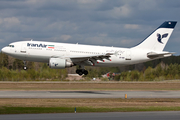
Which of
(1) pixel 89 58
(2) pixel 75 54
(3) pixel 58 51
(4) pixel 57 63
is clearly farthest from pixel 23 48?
(1) pixel 89 58

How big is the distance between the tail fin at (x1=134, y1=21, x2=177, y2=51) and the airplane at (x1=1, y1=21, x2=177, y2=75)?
0.74 meters

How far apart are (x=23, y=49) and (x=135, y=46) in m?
19.2

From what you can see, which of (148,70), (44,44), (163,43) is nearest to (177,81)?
(148,70)

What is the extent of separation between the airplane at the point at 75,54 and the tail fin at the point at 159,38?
736mm

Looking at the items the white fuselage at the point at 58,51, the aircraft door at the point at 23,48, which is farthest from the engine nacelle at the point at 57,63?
the aircraft door at the point at 23,48

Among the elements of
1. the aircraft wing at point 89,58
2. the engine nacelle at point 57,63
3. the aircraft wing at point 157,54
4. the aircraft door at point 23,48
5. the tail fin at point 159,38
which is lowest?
the engine nacelle at point 57,63

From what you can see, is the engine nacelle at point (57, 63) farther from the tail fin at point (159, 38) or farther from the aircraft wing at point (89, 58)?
the tail fin at point (159, 38)

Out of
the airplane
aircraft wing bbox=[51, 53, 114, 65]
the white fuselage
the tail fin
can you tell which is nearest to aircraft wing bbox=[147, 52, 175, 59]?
the airplane

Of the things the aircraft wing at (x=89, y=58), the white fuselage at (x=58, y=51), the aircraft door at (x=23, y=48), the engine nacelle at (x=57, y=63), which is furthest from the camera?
the aircraft wing at (x=89, y=58)

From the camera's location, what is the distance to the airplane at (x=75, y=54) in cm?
4488

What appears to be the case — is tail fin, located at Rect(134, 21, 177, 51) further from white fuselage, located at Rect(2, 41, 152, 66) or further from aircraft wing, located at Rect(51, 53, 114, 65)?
aircraft wing, located at Rect(51, 53, 114, 65)

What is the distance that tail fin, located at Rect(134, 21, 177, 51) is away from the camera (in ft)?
171

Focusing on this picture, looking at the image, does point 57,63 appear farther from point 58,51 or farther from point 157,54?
point 157,54

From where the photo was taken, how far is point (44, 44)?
45.2 m
